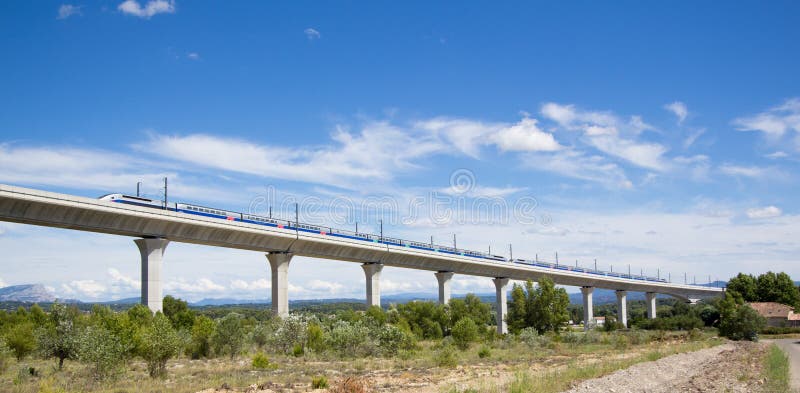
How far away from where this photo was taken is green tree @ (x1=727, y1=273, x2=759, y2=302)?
13375 centimetres

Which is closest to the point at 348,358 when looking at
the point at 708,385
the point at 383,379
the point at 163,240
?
the point at 383,379

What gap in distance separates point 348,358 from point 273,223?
19294 mm

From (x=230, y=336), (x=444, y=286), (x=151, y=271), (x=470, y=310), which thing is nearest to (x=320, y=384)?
(x=230, y=336)

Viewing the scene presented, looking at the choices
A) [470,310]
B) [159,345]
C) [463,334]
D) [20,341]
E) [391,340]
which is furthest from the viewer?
[470,310]

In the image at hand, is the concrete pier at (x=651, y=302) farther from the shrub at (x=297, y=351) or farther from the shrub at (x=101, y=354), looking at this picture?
the shrub at (x=101, y=354)

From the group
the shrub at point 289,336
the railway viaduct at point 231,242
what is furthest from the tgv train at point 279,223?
the shrub at point 289,336

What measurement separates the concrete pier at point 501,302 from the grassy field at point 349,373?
46.9 metres

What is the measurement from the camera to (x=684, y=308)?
17088 centimetres

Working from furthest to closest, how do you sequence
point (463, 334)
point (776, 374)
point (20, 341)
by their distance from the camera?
1. point (463, 334)
2. point (20, 341)
3. point (776, 374)

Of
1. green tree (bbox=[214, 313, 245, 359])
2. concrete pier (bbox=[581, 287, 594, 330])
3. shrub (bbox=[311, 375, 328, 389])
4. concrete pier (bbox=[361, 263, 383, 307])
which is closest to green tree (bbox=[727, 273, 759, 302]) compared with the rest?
concrete pier (bbox=[581, 287, 594, 330])

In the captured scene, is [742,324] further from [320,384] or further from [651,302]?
[651,302]

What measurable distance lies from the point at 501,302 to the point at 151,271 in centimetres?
6299

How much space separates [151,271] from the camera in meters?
53.3

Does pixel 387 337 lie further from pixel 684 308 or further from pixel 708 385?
pixel 684 308
